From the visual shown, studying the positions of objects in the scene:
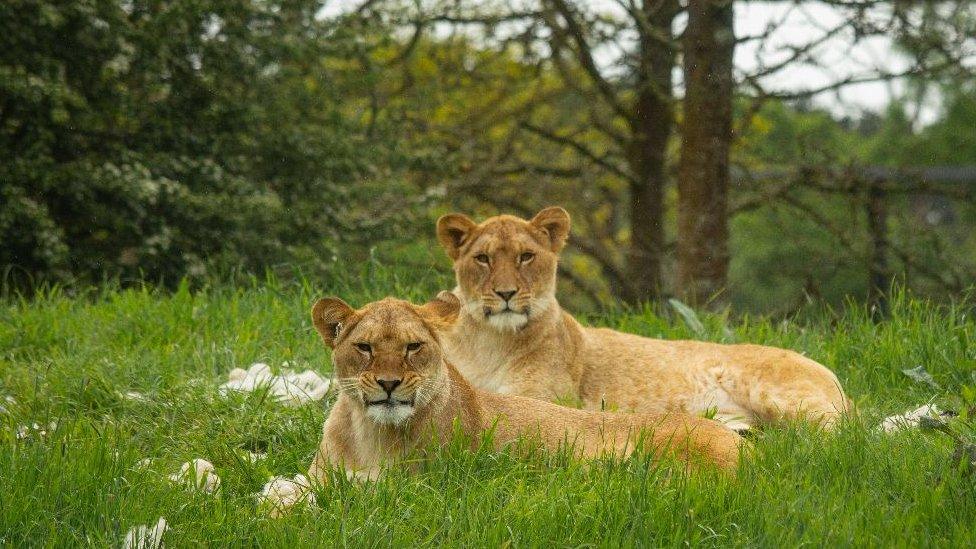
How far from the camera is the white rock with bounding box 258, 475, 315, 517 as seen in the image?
4.68m

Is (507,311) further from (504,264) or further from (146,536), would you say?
(146,536)

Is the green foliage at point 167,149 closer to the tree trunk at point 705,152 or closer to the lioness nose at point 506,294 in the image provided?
the tree trunk at point 705,152

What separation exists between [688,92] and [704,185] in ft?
2.42

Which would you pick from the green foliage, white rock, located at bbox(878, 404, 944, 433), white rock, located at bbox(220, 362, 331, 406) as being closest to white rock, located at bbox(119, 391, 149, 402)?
white rock, located at bbox(220, 362, 331, 406)

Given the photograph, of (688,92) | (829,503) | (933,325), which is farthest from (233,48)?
(829,503)

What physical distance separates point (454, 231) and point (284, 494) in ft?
7.38

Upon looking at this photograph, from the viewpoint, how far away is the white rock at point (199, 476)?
4883 mm

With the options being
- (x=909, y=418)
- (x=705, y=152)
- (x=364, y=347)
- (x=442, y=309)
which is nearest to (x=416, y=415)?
(x=364, y=347)

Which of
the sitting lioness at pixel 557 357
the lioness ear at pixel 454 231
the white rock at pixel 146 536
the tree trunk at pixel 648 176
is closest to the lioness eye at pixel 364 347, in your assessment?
the white rock at pixel 146 536

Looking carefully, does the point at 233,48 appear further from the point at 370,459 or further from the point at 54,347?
the point at 370,459

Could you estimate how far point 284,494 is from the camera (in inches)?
195

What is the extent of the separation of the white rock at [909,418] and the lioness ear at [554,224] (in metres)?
1.91

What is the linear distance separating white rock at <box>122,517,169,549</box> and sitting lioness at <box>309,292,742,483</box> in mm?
714

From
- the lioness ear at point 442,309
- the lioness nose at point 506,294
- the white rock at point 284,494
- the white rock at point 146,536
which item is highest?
the lioness ear at point 442,309
